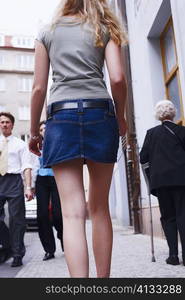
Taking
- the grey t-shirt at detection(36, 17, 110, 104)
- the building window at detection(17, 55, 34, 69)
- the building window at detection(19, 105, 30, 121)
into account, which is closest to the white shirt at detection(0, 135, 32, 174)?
the grey t-shirt at detection(36, 17, 110, 104)

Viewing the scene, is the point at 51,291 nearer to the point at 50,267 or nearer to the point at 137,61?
the point at 50,267

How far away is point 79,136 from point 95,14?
74cm

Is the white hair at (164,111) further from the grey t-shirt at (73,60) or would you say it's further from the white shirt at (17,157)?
the grey t-shirt at (73,60)

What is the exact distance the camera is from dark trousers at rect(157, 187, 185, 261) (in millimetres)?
4480

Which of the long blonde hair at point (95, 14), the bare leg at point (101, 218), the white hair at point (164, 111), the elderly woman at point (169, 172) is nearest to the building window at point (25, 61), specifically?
the white hair at point (164, 111)

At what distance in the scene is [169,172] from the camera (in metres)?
4.54

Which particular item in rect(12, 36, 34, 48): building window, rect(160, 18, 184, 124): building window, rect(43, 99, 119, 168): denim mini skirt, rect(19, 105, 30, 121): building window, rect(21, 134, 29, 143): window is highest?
rect(12, 36, 34, 48): building window

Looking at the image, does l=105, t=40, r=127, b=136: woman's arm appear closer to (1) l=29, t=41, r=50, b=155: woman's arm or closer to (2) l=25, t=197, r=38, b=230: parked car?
(1) l=29, t=41, r=50, b=155: woman's arm

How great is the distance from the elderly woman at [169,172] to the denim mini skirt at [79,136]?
2.31 meters

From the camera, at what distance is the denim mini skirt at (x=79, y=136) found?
2271 millimetres

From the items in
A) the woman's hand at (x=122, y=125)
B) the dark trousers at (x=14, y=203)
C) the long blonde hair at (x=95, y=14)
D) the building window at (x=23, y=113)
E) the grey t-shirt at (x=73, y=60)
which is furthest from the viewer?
the building window at (x=23, y=113)

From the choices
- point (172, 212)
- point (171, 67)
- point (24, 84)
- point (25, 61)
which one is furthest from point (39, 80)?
point (25, 61)

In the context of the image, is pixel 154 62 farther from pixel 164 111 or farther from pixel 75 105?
pixel 75 105

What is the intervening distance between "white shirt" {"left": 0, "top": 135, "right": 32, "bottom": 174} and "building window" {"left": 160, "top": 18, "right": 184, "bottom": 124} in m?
2.35
